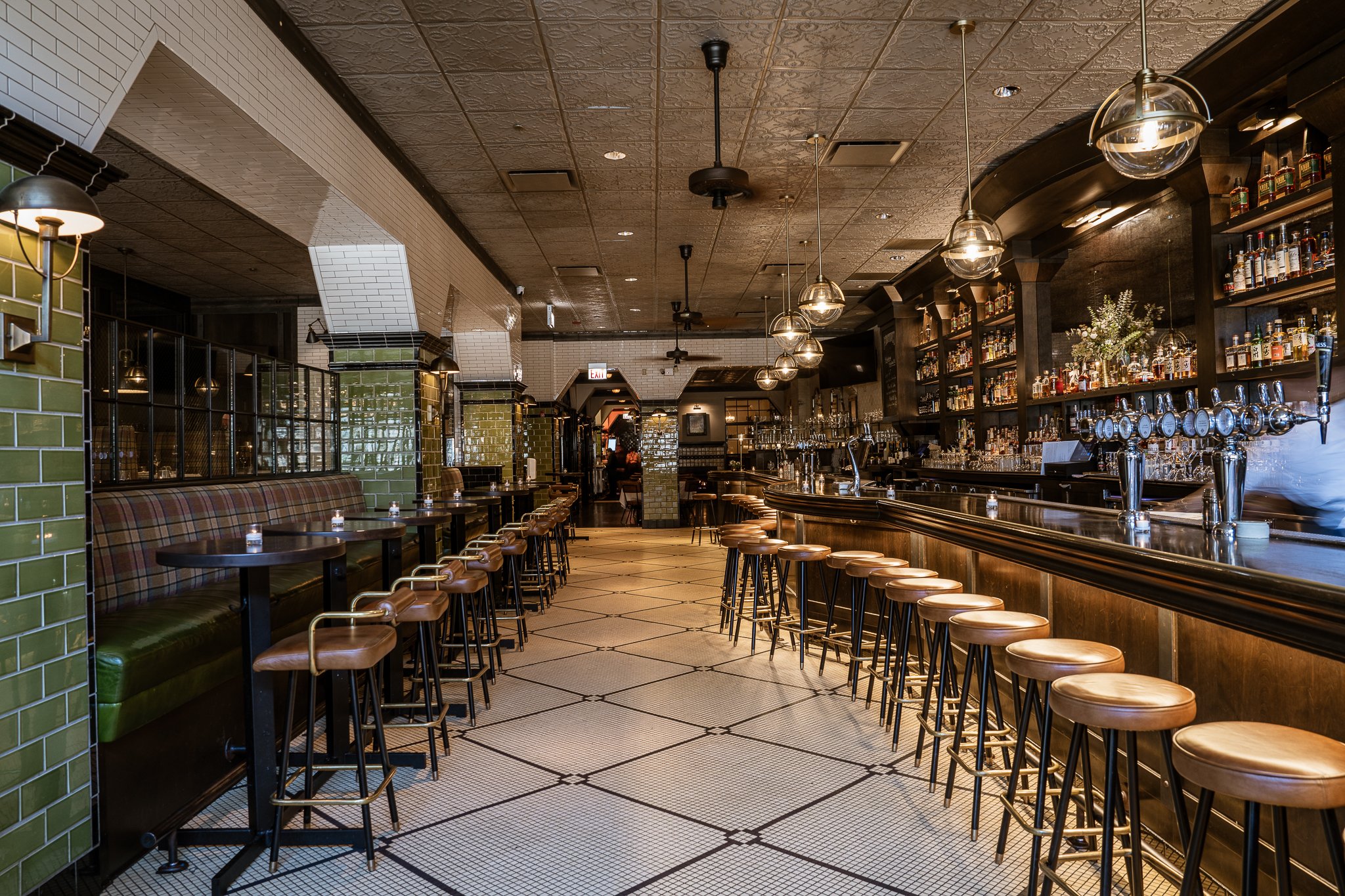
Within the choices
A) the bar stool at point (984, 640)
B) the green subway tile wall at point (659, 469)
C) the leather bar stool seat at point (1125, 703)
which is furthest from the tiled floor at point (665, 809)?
the green subway tile wall at point (659, 469)

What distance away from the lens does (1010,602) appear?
12.8 feet

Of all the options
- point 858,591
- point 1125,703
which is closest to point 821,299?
point 858,591

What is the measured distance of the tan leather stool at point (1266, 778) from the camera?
4.91 ft

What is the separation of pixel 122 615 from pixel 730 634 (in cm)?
396

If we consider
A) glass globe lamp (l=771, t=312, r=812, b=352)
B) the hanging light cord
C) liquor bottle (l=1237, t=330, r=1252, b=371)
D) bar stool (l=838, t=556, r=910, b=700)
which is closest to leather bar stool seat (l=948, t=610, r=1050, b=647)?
bar stool (l=838, t=556, r=910, b=700)

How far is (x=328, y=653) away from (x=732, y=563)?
12.6 feet

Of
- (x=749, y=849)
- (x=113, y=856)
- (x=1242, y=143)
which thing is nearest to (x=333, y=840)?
(x=113, y=856)

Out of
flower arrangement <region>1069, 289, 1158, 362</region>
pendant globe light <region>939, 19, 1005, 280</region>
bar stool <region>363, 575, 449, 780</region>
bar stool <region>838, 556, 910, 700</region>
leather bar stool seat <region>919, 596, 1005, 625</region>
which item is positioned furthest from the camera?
flower arrangement <region>1069, 289, 1158, 362</region>

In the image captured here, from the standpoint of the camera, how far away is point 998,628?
2.81 metres

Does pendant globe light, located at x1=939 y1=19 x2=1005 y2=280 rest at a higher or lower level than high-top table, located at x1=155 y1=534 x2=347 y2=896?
higher

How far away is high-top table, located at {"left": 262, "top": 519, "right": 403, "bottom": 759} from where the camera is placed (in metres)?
3.52

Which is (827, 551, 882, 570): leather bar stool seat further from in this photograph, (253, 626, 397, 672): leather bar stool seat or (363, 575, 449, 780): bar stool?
(253, 626, 397, 672): leather bar stool seat

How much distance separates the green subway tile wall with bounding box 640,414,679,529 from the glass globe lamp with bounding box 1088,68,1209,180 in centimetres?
1236

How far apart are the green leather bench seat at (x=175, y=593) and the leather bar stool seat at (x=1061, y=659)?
9.48ft
